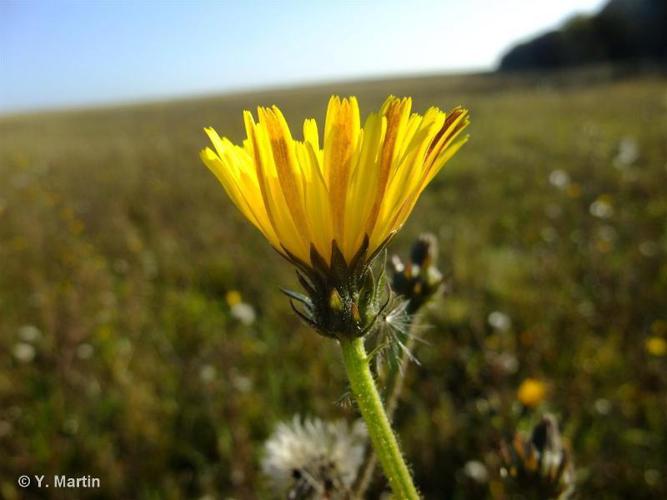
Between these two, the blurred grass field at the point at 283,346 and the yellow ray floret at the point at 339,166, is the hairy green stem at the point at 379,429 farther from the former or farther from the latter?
the blurred grass field at the point at 283,346

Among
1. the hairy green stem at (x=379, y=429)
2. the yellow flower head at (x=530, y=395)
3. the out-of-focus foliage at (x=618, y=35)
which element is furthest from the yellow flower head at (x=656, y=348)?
the out-of-focus foliage at (x=618, y=35)

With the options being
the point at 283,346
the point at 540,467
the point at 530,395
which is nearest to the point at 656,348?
the point at 530,395

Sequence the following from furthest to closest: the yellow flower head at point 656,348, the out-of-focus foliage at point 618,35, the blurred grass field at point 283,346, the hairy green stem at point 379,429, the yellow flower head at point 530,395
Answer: the out-of-focus foliage at point 618,35 < the yellow flower head at point 656,348 < the blurred grass field at point 283,346 < the yellow flower head at point 530,395 < the hairy green stem at point 379,429

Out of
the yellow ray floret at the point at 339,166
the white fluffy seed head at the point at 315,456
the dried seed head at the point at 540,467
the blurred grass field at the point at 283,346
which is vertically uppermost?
the yellow ray floret at the point at 339,166

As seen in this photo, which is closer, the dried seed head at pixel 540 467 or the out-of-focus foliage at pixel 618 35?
the dried seed head at pixel 540 467

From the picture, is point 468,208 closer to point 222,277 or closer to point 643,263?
point 643,263

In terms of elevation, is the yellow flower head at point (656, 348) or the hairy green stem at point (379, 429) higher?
the hairy green stem at point (379, 429)

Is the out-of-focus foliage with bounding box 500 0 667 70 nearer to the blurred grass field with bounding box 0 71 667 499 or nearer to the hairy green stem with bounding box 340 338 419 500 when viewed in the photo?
the blurred grass field with bounding box 0 71 667 499

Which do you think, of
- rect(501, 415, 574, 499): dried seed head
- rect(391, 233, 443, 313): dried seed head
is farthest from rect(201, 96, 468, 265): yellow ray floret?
rect(501, 415, 574, 499): dried seed head
